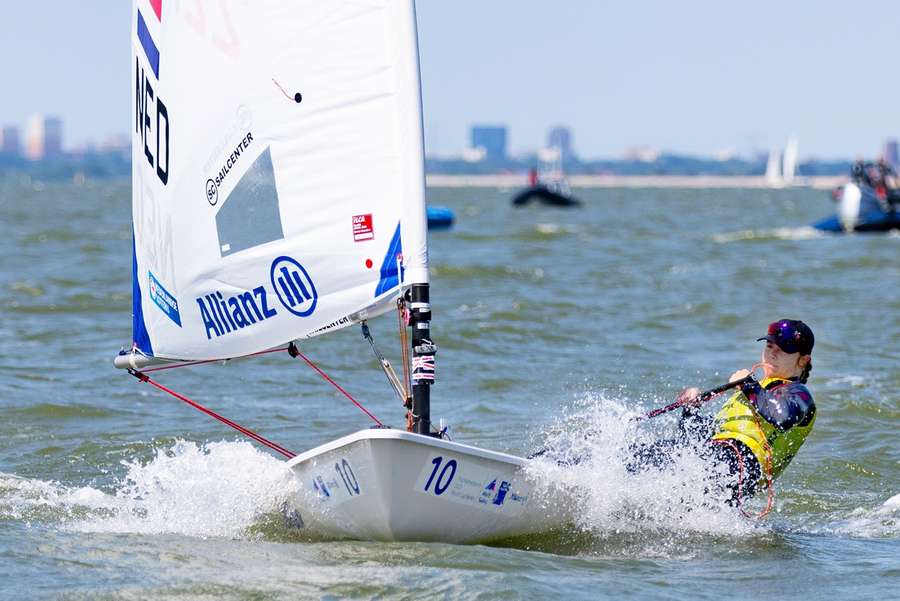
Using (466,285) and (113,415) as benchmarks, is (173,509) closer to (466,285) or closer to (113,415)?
(113,415)

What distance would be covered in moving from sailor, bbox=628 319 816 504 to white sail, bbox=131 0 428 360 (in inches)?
62.7

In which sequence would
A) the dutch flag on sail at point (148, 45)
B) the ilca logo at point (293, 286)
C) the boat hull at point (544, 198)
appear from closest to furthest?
the ilca logo at point (293, 286) → the dutch flag on sail at point (148, 45) → the boat hull at point (544, 198)

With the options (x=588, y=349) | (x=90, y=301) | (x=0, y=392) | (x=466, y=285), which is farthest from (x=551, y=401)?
(x=466, y=285)

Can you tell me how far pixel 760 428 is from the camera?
260 inches

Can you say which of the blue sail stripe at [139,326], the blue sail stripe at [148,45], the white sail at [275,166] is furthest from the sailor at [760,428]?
the blue sail stripe at [148,45]

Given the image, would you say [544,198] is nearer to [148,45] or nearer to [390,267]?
Result: [148,45]

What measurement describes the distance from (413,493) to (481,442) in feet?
12.7

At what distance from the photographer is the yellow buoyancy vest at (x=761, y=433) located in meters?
6.61

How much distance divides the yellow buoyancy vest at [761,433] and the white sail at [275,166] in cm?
171

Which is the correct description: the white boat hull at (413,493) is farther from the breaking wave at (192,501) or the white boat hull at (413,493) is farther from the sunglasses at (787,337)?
the sunglasses at (787,337)

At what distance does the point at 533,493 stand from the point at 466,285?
1544 centimetres

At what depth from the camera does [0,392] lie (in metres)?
11.2

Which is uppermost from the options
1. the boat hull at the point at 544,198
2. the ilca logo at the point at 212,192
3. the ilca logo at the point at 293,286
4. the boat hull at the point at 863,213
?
the ilca logo at the point at 212,192

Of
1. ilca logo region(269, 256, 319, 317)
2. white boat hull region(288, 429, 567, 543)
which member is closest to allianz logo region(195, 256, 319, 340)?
ilca logo region(269, 256, 319, 317)
